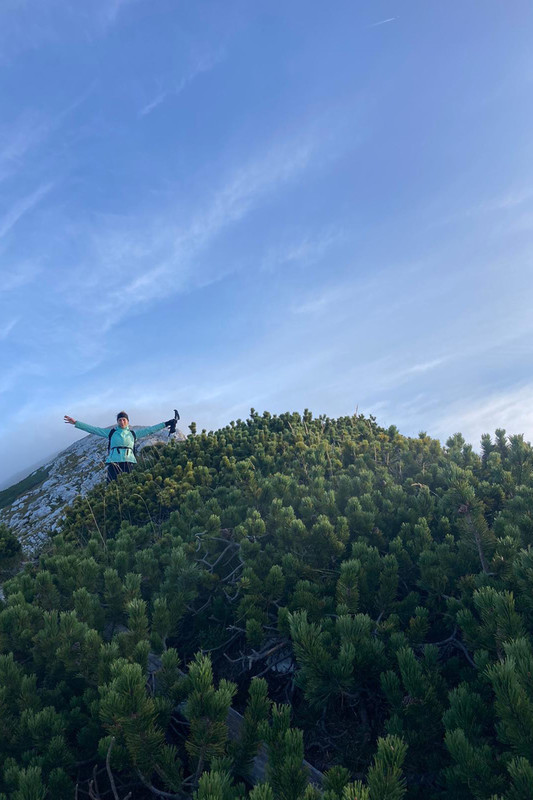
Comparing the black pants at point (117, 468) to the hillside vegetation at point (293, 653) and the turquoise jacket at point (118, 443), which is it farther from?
the hillside vegetation at point (293, 653)

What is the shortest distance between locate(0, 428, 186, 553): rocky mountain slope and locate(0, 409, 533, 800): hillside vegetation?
334 inches

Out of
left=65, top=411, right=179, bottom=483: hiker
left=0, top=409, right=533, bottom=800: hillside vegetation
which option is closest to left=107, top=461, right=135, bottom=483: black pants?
left=65, top=411, right=179, bottom=483: hiker

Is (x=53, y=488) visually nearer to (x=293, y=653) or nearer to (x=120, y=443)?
(x=120, y=443)

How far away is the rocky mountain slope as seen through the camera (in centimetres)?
1541

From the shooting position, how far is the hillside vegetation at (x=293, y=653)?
10.9 feet

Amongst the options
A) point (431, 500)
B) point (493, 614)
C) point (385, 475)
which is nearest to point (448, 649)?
point (493, 614)

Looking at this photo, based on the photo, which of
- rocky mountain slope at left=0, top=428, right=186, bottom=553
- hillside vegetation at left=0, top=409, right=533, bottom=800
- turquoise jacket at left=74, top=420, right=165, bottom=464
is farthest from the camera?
rocky mountain slope at left=0, top=428, right=186, bottom=553

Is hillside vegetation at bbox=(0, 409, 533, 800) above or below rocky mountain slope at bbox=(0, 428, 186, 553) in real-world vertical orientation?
below

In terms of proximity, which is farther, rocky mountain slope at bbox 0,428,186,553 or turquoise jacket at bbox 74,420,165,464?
rocky mountain slope at bbox 0,428,186,553

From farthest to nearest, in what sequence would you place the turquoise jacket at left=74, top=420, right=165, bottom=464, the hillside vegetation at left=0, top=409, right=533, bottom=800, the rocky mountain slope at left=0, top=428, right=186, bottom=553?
the rocky mountain slope at left=0, top=428, right=186, bottom=553 → the turquoise jacket at left=74, top=420, right=165, bottom=464 → the hillside vegetation at left=0, top=409, right=533, bottom=800

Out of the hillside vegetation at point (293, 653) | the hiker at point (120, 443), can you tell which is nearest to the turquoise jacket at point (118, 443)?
the hiker at point (120, 443)

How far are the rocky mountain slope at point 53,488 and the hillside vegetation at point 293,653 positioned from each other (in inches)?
334

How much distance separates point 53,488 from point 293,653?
1570 centimetres

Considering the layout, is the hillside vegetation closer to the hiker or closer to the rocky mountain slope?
the hiker
